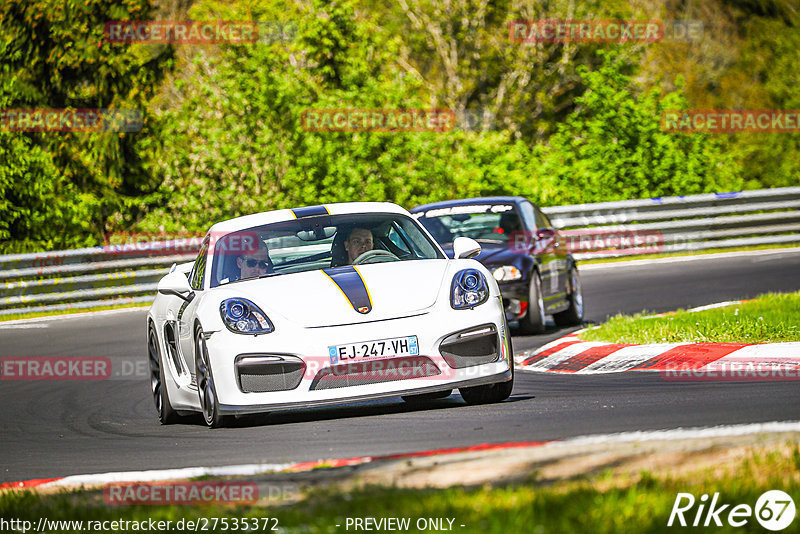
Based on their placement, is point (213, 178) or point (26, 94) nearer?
point (213, 178)

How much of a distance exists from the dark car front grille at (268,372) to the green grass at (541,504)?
249 cm

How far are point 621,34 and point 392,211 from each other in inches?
1272

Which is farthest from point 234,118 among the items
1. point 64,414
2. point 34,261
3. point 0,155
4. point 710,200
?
point 64,414

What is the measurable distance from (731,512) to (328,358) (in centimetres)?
357

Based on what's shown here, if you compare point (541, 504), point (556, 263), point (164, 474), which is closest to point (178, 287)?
point (164, 474)

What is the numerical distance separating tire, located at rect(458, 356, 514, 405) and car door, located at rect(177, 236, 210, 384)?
1.73 m

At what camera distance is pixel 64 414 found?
9.73m

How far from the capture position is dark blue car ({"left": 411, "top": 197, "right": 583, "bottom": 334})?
12.9 m

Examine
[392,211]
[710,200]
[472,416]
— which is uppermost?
[392,211]

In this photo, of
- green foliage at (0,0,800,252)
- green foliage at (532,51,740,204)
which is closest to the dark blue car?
green foliage at (0,0,800,252)

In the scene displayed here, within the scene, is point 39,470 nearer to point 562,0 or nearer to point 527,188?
point 527,188

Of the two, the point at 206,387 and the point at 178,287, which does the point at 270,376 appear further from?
the point at 178,287

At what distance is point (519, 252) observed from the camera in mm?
13133

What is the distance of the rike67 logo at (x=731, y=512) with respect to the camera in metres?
3.96
